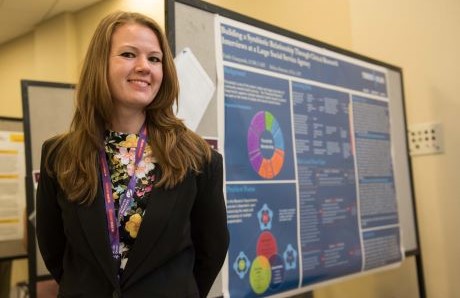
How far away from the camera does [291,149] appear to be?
1604 mm

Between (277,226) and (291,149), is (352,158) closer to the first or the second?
(291,149)

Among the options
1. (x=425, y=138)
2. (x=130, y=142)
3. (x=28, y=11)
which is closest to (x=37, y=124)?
(x=130, y=142)

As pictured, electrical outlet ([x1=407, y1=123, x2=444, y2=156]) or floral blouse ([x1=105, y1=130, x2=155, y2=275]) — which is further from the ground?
electrical outlet ([x1=407, y1=123, x2=444, y2=156])

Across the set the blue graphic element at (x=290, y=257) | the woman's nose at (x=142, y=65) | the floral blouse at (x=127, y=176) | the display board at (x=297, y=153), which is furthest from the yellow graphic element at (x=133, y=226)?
the blue graphic element at (x=290, y=257)

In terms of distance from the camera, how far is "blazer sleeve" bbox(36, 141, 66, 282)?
0.98 meters

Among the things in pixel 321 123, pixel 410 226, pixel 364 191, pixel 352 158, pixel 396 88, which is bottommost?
pixel 410 226

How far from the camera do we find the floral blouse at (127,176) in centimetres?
89

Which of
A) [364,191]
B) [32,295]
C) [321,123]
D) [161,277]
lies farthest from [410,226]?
[32,295]

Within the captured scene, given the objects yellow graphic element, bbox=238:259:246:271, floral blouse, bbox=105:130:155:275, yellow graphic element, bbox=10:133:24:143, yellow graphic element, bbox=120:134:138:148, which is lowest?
yellow graphic element, bbox=238:259:246:271

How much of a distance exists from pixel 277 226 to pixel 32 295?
1.18m

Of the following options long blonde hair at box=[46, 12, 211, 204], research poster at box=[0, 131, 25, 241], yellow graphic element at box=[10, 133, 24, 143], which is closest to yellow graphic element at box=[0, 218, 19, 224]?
research poster at box=[0, 131, 25, 241]

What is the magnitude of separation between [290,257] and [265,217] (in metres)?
0.18

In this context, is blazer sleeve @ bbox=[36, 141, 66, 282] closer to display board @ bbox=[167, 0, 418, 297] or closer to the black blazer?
the black blazer

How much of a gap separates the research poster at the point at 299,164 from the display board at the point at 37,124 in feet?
3.55
